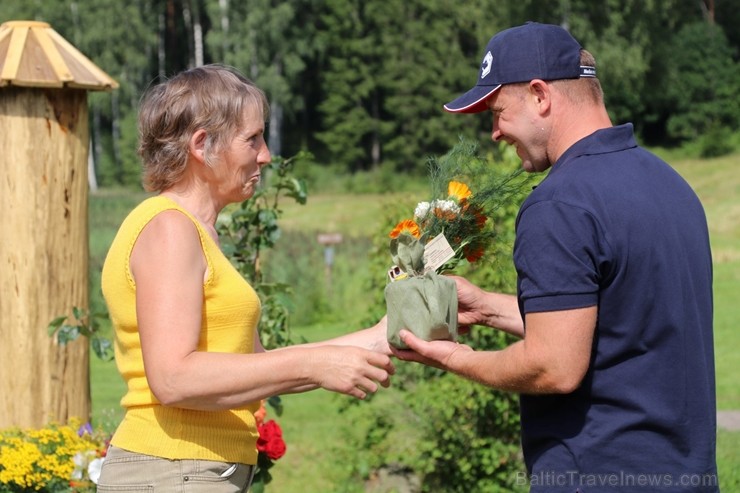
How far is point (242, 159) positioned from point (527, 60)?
0.76m

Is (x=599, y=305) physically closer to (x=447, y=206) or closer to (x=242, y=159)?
(x=447, y=206)

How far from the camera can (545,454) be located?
2564 millimetres

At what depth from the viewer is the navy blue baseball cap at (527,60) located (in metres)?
2.61

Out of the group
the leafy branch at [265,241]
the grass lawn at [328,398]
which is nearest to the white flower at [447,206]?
the leafy branch at [265,241]

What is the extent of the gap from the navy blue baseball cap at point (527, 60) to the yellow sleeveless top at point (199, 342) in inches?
29.5

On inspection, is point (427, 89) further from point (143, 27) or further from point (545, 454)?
point (545, 454)

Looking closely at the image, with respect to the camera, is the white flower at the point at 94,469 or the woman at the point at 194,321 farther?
the white flower at the point at 94,469

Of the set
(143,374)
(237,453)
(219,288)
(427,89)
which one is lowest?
(427,89)

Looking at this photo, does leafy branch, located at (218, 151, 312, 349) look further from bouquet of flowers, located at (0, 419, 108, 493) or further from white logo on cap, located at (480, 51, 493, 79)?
white logo on cap, located at (480, 51, 493, 79)

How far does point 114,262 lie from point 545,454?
1144 mm

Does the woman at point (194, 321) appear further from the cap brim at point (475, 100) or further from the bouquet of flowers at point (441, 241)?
the cap brim at point (475, 100)

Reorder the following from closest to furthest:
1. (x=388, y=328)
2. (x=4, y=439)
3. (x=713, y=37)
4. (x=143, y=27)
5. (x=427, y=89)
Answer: (x=388, y=328), (x=4, y=439), (x=143, y=27), (x=427, y=89), (x=713, y=37)

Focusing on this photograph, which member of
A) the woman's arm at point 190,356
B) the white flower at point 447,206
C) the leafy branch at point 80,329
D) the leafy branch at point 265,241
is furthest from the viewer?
the leafy branch at point 265,241

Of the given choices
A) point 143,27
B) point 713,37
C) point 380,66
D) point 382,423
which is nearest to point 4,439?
point 382,423
